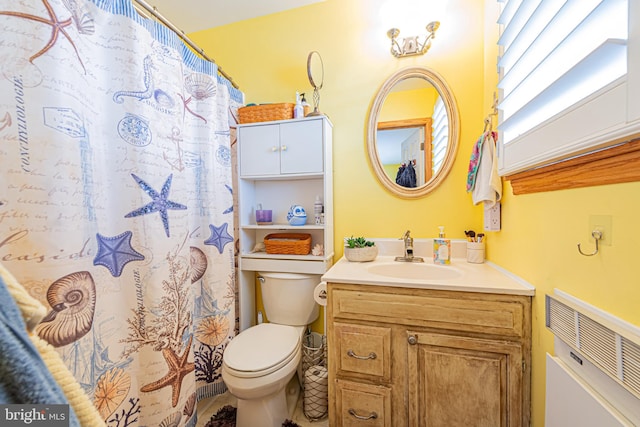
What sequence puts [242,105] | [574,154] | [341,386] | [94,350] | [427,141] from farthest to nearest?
[242,105], [427,141], [341,386], [94,350], [574,154]

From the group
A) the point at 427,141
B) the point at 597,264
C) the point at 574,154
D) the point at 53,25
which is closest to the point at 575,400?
the point at 597,264

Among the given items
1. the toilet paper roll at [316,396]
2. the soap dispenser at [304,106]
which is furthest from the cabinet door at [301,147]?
the toilet paper roll at [316,396]

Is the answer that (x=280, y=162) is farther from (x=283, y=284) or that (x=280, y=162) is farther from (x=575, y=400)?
(x=575, y=400)

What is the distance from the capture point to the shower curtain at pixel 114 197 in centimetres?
68

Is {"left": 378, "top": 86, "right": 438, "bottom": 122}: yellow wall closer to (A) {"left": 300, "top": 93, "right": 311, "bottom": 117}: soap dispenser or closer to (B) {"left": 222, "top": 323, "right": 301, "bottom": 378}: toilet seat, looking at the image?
(A) {"left": 300, "top": 93, "right": 311, "bottom": 117}: soap dispenser

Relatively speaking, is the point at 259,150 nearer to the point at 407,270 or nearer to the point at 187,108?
the point at 187,108

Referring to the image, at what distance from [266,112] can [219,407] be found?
185 centimetres

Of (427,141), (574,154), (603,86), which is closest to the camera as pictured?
(603,86)

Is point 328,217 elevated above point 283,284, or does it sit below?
above

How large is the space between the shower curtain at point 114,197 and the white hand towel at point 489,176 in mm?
1429

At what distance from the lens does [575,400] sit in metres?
0.63

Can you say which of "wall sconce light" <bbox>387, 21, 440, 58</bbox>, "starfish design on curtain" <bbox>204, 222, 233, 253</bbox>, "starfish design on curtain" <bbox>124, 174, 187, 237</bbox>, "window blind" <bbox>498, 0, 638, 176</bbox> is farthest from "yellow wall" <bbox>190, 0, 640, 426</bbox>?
"starfish design on curtain" <bbox>124, 174, 187, 237</bbox>

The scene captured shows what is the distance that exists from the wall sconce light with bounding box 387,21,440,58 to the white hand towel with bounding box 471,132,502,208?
684 millimetres

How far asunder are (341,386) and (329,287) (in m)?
0.45
